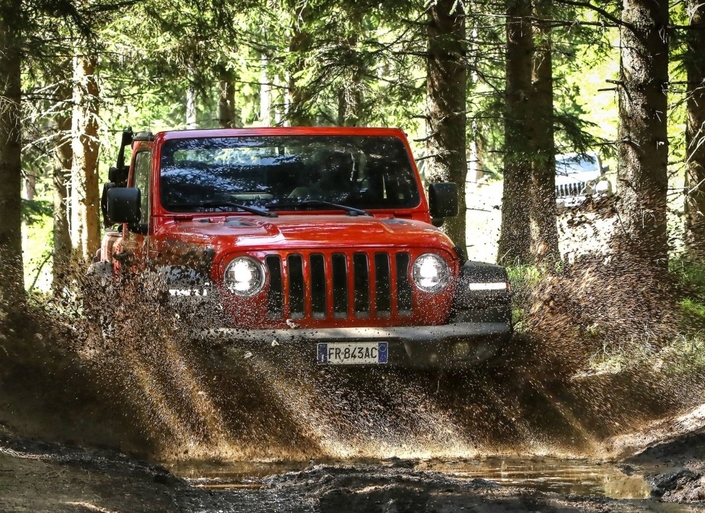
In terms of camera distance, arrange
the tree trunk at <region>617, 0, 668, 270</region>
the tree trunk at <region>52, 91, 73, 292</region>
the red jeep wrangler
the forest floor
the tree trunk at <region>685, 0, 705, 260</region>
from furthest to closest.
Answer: the tree trunk at <region>52, 91, 73, 292</region> < the tree trunk at <region>685, 0, 705, 260</region> < the tree trunk at <region>617, 0, 668, 270</region> < the red jeep wrangler < the forest floor

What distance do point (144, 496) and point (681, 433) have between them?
3748 millimetres

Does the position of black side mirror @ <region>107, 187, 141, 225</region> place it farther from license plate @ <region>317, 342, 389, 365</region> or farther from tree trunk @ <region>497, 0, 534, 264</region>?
tree trunk @ <region>497, 0, 534, 264</region>

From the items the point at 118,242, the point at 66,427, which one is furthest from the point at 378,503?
the point at 118,242

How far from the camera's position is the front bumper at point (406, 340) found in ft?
21.7

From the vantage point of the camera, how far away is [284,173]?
8320 mm

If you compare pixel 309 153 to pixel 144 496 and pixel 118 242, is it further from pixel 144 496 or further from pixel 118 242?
pixel 144 496

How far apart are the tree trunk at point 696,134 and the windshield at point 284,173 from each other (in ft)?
9.41

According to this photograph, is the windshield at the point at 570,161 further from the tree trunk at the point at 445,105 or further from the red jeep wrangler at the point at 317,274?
the red jeep wrangler at the point at 317,274

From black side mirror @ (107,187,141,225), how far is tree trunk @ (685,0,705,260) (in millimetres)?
4883

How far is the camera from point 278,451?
677 cm

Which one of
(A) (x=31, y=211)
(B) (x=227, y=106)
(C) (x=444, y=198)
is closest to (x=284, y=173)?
(C) (x=444, y=198)

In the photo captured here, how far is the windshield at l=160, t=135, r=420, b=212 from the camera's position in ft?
26.8

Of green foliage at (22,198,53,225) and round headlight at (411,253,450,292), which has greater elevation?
round headlight at (411,253,450,292)

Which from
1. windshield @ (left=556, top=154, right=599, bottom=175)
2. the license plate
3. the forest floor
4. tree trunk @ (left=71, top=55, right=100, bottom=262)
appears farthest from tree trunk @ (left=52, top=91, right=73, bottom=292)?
the license plate
